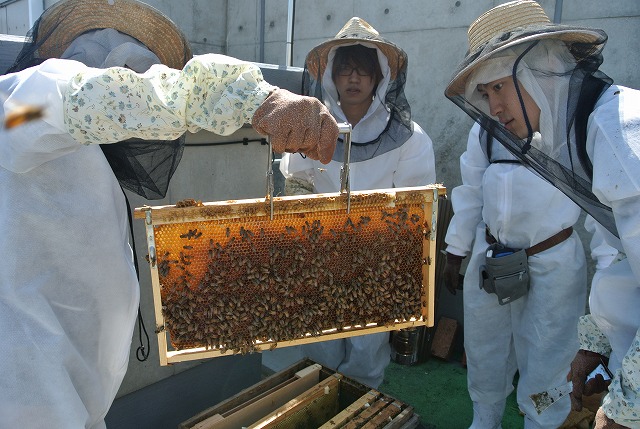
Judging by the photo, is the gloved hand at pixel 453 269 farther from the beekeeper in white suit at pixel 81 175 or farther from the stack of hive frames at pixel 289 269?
the beekeeper in white suit at pixel 81 175

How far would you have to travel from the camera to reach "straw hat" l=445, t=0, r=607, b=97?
1.65m

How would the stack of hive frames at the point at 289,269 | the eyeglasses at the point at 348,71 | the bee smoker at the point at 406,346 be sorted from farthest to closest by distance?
the bee smoker at the point at 406,346, the eyeglasses at the point at 348,71, the stack of hive frames at the point at 289,269

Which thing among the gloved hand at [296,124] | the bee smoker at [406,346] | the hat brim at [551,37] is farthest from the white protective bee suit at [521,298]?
the gloved hand at [296,124]

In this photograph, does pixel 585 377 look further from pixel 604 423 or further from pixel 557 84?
pixel 557 84

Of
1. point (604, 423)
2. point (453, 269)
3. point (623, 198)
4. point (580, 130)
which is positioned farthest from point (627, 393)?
point (453, 269)

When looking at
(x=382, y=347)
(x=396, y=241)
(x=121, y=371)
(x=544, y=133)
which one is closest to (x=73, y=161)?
(x=121, y=371)

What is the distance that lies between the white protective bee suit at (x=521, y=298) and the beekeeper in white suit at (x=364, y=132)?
15.6 inches

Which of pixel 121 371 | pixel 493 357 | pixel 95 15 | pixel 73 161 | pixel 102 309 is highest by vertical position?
pixel 95 15

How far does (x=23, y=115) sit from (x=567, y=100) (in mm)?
1786

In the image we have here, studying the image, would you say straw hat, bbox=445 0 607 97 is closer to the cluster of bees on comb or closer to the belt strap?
the cluster of bees on comb

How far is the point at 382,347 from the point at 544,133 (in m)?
2.03

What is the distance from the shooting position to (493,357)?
3.29 meters

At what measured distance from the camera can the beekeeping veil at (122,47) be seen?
6.07 feet

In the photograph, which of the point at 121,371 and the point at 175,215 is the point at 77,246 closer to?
the point at 175,215
